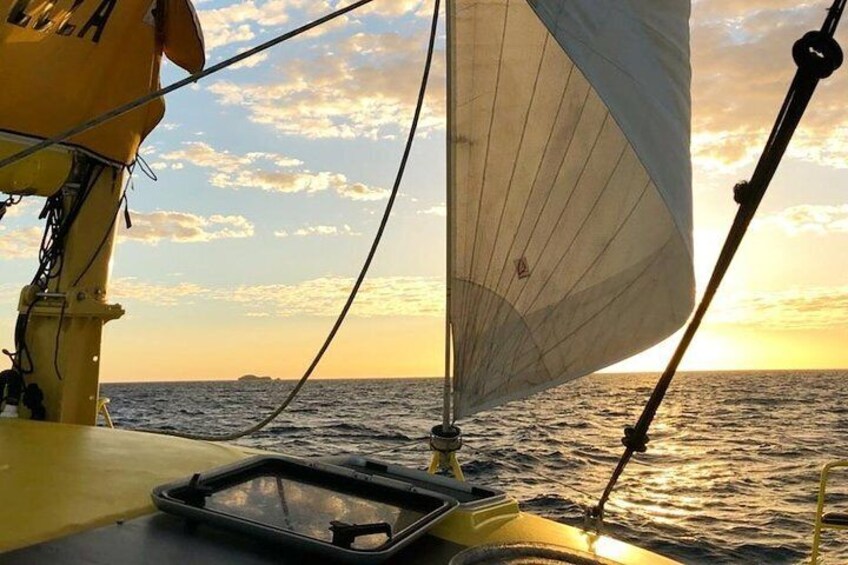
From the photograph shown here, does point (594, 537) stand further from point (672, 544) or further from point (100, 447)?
point (672, 544)

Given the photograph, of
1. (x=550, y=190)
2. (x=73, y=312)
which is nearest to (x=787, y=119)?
(x=550, y=190)

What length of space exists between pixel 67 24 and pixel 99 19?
0.24 meters

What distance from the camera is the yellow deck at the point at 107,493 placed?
2.54 meters

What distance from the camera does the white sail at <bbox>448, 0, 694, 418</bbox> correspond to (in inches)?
151

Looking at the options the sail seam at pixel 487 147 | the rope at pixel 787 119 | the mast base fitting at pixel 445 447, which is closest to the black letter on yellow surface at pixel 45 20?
the sail seam at pixel 487 147

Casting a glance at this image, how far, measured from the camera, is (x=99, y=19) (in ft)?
16.6

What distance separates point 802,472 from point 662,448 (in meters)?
7.46

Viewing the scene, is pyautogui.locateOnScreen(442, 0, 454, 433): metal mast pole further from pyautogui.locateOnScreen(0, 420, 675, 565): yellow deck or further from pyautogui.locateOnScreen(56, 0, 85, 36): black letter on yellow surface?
pyautogui.locateOnScreen(56, 0, 85, 36): black letter on yellow surface

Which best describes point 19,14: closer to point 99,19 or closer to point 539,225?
point 99,19

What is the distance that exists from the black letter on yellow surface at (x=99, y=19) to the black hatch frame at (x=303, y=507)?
3.63m

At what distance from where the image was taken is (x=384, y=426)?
1340 inches

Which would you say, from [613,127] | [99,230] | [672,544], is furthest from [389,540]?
[672,544]

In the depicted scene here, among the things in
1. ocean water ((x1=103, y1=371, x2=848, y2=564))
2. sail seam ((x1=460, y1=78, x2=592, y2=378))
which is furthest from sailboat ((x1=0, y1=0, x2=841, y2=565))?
ocean water ((x1=103, y1=371, x2=848, y2=564))

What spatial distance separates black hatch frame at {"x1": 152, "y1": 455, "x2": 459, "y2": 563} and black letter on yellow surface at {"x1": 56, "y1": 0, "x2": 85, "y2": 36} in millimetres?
3618
